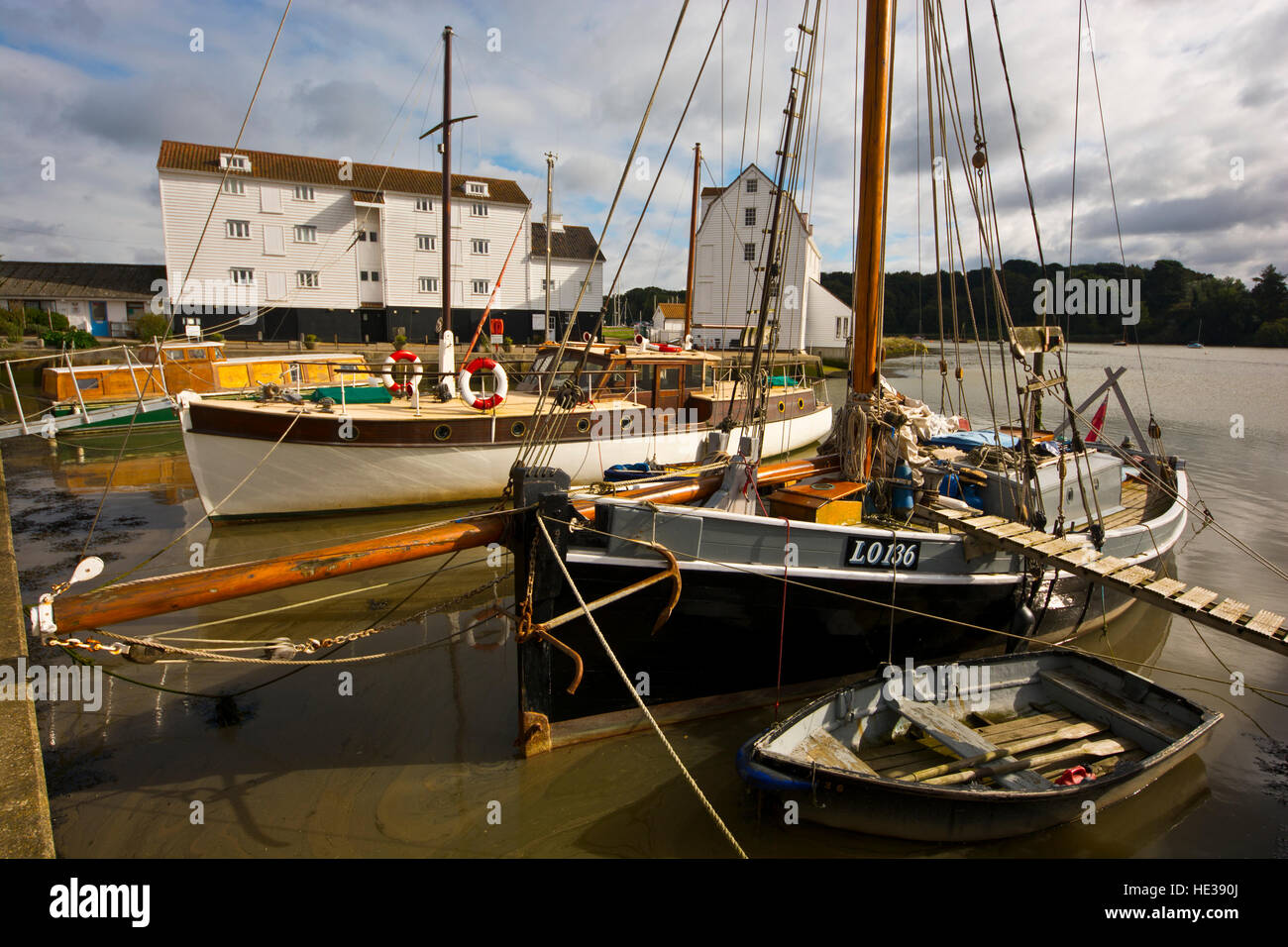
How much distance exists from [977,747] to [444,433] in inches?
426

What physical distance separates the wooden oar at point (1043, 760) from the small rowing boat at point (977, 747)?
1 cm

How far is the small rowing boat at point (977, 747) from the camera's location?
16.6ft

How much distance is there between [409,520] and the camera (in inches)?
536

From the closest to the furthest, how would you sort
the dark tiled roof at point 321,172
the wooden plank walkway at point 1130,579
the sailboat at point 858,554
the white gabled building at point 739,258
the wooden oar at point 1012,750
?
the wooden oar at point 1012,750 < the wooden plank walkway at point 1130,579 < the sailboat at point 858,554 < the dark tiled roof at point 321,172 < the white gabled building at point 739,258

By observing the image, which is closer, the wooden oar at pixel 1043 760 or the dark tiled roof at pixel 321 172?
the wooden oar at pixel 1043 760

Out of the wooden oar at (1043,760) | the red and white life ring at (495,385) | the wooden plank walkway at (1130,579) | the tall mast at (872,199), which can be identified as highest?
the tall mast at (872,199)

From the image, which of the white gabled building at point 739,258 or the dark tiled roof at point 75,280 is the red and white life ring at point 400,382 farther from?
the dark tiled roof at point 75,280

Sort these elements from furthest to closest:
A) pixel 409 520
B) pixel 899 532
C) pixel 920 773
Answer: pixel 409 520, pixel 899 532, pixel 920 773

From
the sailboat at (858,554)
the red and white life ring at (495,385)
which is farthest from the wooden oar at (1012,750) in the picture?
the red and white life ring at (495,385)

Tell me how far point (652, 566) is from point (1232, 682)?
694cm

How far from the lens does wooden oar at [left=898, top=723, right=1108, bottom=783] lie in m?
5.45

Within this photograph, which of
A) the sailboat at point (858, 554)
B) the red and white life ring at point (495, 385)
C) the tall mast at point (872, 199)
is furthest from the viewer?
the red and white life ring at point (495, 385)
